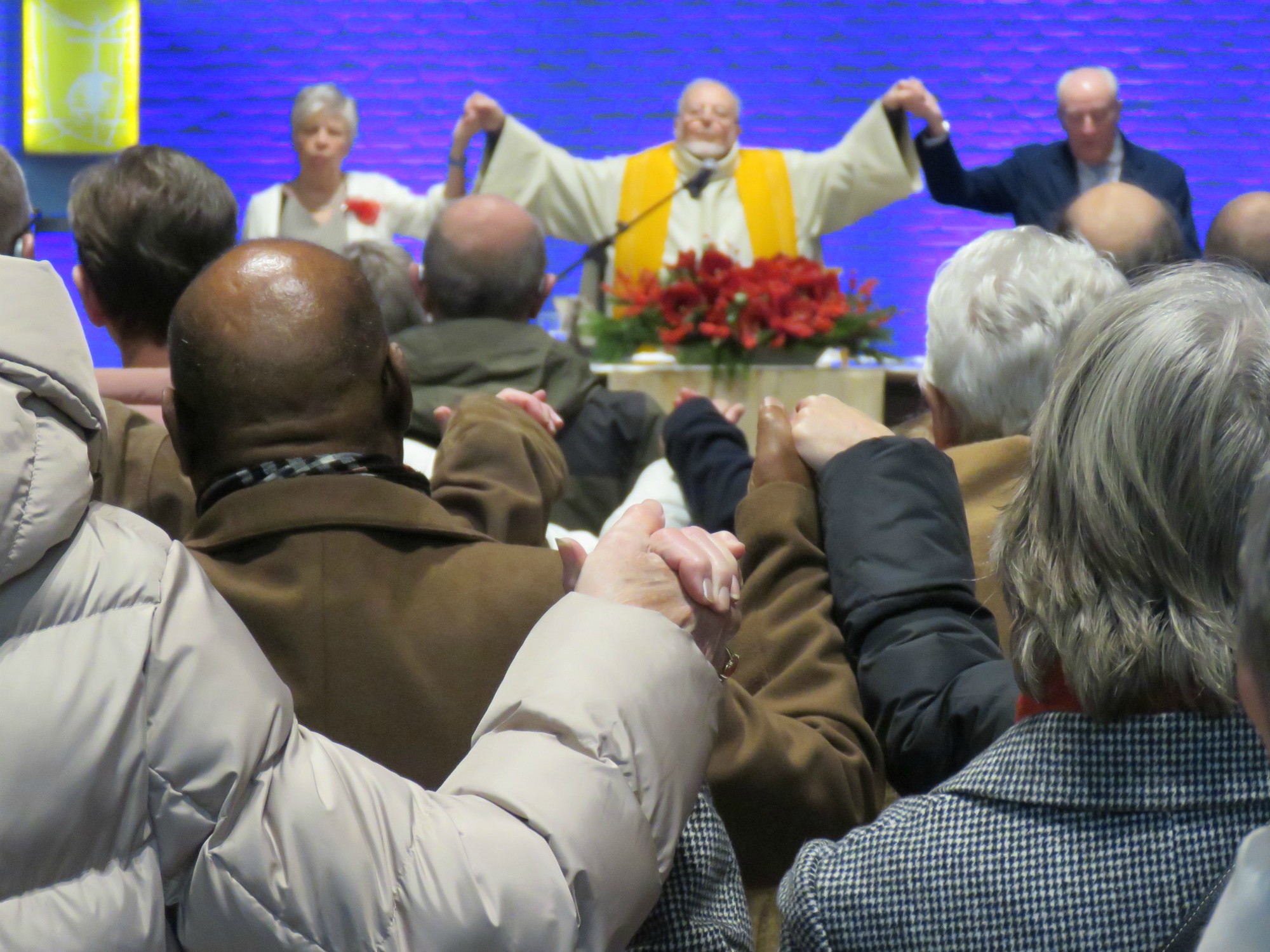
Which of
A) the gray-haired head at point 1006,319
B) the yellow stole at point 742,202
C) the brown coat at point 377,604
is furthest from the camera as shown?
the yellow stole at point 742,202

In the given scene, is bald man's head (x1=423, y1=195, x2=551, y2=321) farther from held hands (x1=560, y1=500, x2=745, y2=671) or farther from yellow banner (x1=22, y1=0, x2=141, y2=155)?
yellow banner (x1=22, y1=0, x2=141, y2=155)

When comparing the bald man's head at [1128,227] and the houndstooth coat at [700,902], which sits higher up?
the bald man's head at [1128,227]

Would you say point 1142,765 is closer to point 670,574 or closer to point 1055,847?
point 1055,847

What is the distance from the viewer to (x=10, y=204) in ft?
6.61

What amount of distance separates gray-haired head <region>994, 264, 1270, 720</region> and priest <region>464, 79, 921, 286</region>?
4342mm

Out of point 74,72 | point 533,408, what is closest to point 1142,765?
point 533,408

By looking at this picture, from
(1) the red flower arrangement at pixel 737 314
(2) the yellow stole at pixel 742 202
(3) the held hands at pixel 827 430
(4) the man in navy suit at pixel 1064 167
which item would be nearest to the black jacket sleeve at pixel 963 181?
(4) the man in navy suit at pixel 1064 167

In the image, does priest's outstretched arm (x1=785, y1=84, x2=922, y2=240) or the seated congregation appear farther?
priest's outstretched arm (x1=785, y1=84, x2=922, y2=240)

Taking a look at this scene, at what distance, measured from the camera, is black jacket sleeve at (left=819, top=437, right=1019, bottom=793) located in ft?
4.33

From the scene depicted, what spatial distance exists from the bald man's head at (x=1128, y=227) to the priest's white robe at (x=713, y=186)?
2.96 m

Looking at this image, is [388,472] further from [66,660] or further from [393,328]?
[393,328]

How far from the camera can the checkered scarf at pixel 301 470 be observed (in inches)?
50.4

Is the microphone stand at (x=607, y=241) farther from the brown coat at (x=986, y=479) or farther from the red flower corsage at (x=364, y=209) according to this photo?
the brown coat at (x=986, y=479)

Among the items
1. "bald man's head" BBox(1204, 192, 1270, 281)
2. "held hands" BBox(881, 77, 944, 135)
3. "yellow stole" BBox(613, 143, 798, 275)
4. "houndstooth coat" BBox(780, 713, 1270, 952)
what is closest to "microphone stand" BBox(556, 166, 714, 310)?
"yellow stole" BBox(613, 143, 798, 275)
